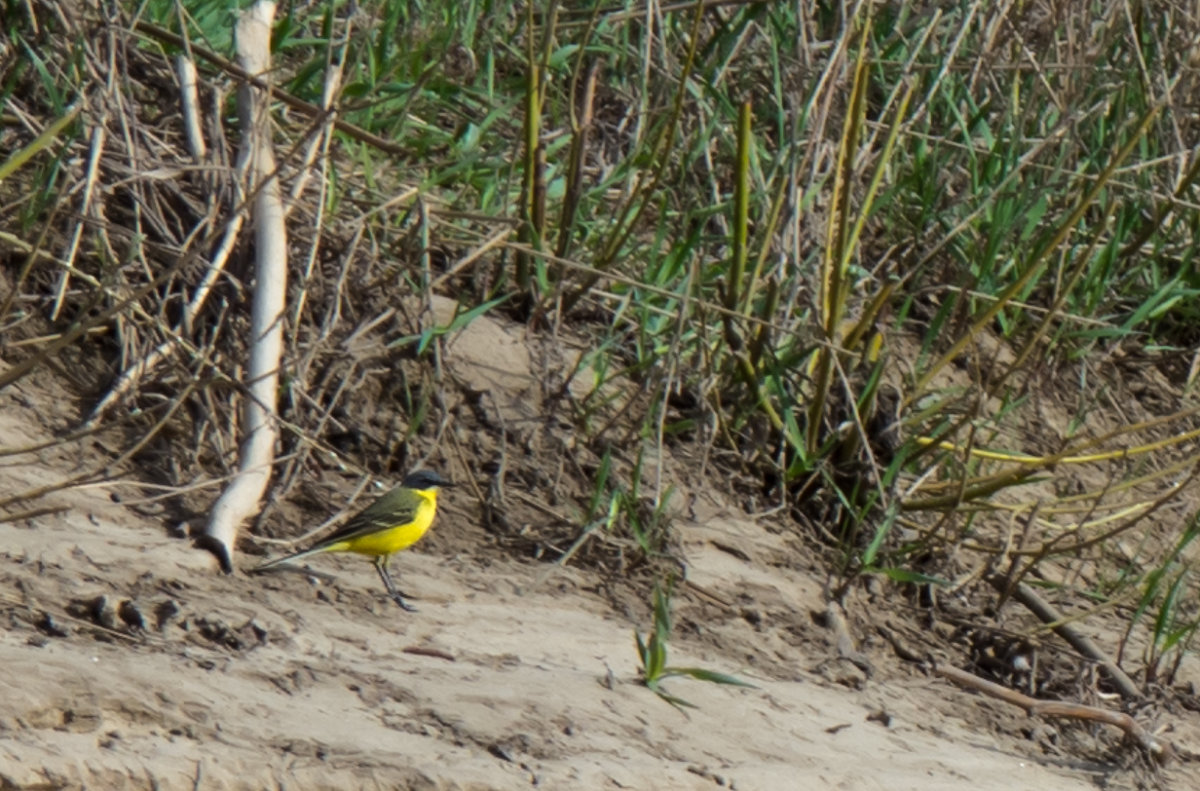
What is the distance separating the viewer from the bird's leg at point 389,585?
177 inches

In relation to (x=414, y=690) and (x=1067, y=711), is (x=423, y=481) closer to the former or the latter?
(x=414, y=690)

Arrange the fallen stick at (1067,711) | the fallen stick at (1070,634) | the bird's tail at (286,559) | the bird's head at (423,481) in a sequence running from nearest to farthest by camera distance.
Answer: the bird's tail at (286,559)
the fallen stick at (1067,711)
the bird's head at (423,481)
the fallen stick at (1070,634)

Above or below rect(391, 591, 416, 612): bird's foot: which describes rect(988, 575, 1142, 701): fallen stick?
below

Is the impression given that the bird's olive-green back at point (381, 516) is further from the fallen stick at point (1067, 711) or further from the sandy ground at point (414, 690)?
the fallen stick at point (1067, 711)

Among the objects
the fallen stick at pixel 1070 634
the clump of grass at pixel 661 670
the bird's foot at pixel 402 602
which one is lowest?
the fallen stick at pixel 1070 634

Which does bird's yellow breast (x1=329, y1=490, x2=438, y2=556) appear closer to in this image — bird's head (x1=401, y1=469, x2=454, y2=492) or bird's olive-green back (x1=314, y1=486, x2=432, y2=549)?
bird's olive-green back (x1=314, y1=486, x2=432, y2=549)

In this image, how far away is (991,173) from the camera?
20.4 ft

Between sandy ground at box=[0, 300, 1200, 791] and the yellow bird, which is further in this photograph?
the yellow bird

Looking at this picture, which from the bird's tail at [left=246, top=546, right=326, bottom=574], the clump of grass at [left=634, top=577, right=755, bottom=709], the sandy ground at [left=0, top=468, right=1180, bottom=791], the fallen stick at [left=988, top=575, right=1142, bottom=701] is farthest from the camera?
the fallen stick at [left=988, top=575, right=1142, bottom=701]

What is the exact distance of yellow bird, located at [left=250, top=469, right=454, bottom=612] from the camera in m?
4.53

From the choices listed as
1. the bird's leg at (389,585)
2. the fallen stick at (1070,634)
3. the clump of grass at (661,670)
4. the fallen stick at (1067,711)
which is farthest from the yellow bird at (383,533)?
the fallen stick at (1070,634)

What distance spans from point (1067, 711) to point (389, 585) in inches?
68.5

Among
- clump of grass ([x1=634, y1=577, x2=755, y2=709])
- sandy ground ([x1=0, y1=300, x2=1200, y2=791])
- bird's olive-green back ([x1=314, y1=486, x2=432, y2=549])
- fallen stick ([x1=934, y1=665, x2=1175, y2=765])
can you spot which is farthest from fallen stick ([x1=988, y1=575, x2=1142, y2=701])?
bird's olive-green back ([x1=314, y1=486, x2=432, y2=549])

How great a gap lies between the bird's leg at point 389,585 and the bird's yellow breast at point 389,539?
0.03 m
